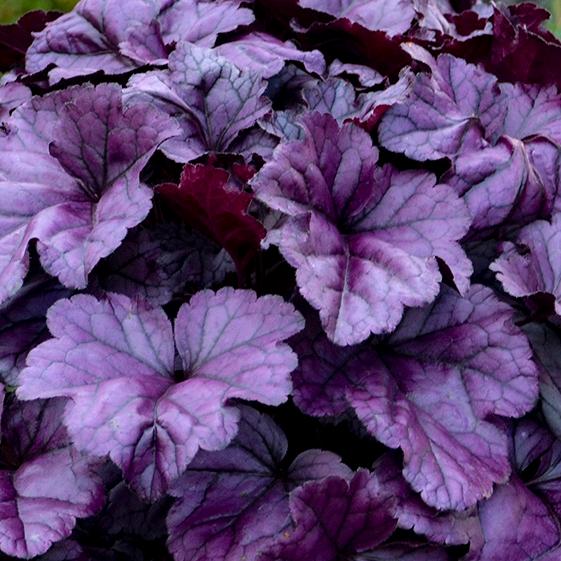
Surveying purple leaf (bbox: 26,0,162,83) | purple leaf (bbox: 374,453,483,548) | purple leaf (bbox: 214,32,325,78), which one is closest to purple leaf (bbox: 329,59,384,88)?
purple leaf (bbox: 214,32,325,78)

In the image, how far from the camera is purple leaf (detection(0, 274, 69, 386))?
100 centimetres

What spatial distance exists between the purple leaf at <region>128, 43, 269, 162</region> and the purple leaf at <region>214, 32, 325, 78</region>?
0.21 ft

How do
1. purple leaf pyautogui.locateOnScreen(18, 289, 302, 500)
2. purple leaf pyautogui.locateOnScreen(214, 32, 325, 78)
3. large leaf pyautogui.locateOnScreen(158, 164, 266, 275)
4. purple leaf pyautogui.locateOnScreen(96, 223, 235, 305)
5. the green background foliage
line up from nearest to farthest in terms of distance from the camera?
purple leaf pyautogui.locateOnScreen(18, 289, 302, 500) < large leaf pyautogui.locateOnScreen(158, 164, 266, 275) < purple leaf pyautogui.locateOnScreen(96, 223, 235, 305) < purple leaf pyautogui.locateOnScreen(214, 32, 325, 78) < the green background foliage

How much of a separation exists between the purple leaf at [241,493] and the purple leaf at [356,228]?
17 centimetres

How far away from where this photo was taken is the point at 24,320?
104 centimetres

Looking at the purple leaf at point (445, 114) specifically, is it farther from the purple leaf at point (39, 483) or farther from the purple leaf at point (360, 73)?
the purple leaf at point (39, 483)

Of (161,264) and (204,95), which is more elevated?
(204,95)

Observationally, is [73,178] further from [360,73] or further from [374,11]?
[374,11]

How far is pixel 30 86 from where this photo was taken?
1346 millimetres

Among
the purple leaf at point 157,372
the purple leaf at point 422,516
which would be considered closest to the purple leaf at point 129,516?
the purple leaf at point 157,372

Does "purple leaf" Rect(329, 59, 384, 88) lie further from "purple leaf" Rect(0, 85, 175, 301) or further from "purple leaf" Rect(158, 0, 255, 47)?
"purple leaf" Rect(0, 85, 175, 301)

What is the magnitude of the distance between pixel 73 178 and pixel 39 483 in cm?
39

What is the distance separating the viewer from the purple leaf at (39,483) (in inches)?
33.4

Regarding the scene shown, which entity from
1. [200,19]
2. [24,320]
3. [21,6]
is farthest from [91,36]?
[21,6]
